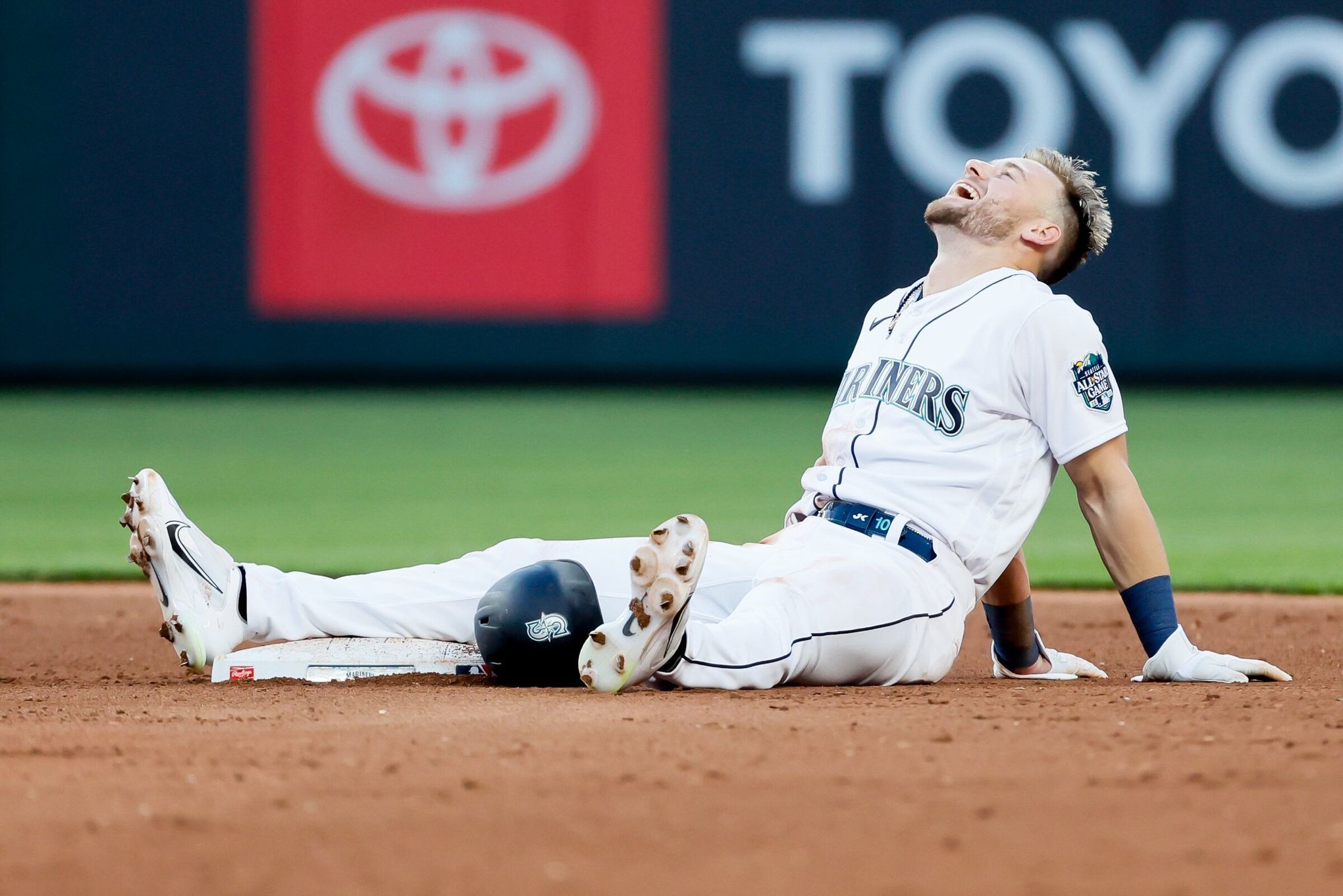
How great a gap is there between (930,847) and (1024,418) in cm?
172

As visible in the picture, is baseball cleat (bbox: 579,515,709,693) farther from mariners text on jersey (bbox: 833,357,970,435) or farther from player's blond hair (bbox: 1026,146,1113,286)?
player's blond hair (bbox: 1026,146,1113,286)

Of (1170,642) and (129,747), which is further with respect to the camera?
(1170,642)

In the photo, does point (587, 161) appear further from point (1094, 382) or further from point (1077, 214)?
point (1094, 382)

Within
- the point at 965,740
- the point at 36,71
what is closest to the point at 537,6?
the point at 36,71

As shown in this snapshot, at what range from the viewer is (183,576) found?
3.72m

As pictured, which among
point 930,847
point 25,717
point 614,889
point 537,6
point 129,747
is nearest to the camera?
point 614,889

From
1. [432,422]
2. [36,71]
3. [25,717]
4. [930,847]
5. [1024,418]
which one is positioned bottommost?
[432,422]

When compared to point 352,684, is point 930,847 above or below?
above

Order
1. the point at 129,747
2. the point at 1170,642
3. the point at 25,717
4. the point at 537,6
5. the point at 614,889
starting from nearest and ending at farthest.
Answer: the point at 614,889, the point at 129,747, the point at 25,717, the point at 1170,642, the point at 537,6

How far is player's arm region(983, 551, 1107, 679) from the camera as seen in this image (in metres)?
A: 4.02

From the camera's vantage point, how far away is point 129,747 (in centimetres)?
297

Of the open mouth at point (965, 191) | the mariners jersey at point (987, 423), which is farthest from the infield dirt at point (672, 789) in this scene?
the open mouth at point (965, 191)

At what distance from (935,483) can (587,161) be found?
1059 cm

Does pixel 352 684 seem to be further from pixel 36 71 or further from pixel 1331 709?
pixel 36 71
